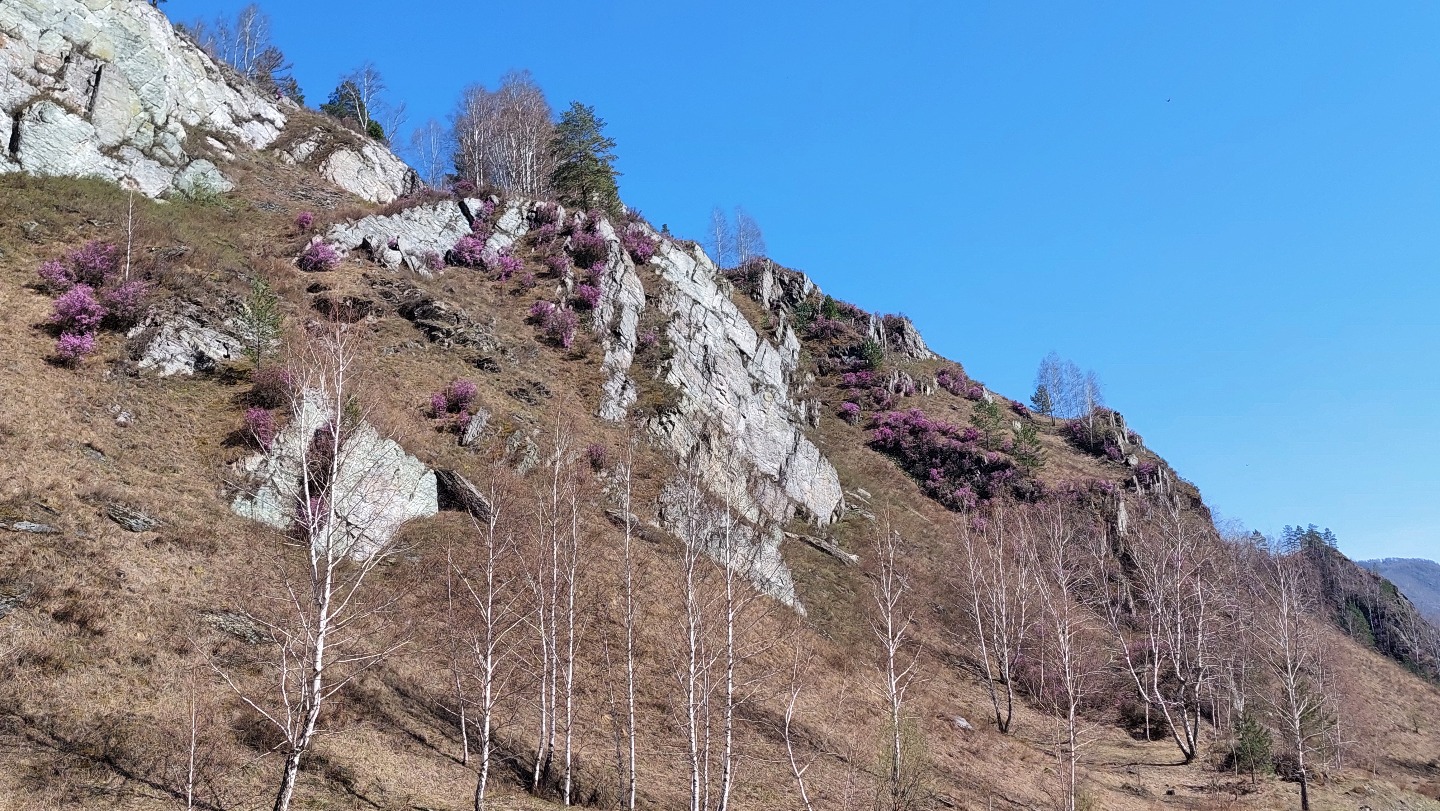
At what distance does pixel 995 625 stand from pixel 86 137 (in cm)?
6053

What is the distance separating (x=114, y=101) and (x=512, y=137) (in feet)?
97.9

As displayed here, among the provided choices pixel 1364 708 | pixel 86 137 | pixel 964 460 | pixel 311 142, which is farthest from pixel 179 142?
pixel 1364 708

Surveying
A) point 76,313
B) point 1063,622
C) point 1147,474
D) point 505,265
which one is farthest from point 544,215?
point 1147,474

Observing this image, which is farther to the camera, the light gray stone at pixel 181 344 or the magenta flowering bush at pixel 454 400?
the magenta flowering bush at pixel 454 400

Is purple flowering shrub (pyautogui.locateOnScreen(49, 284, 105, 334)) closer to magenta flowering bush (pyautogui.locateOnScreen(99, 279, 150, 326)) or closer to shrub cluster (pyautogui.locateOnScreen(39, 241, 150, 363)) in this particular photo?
shrub cluster (pyautogui.locateOnScreen(39, 241, 150, 363))

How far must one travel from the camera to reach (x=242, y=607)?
62.6ft

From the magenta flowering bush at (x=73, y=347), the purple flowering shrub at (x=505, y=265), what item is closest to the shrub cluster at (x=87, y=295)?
the magenta flowering bush at (x=73, y=347)

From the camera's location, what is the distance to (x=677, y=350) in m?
46.9

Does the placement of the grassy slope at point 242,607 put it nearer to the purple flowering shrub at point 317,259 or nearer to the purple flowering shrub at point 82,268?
the purple flowering shrub at point 82,268

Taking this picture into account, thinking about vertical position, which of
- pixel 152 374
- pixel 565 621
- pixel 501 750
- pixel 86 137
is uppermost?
pixel 86 137

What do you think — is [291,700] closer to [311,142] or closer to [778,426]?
[778,426]

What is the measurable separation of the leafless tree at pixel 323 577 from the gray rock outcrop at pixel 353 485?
112 millimetres

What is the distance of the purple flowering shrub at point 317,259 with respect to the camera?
4238cm

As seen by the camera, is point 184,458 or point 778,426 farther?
point 778,426
